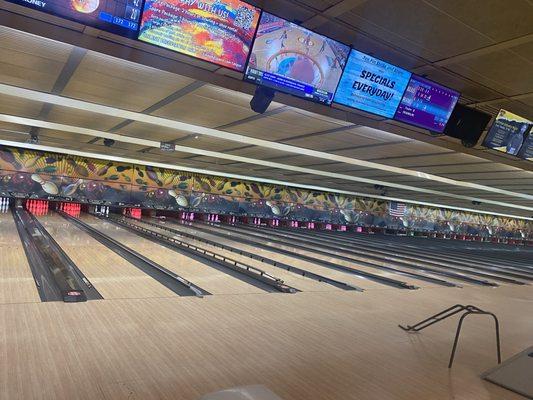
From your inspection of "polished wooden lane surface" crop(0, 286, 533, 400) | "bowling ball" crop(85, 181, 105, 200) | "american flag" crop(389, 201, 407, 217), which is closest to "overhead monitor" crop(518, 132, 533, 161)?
"polished wooden lane surface" crop(0, 286, 533, 400)

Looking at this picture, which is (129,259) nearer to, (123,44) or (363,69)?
(123,44)

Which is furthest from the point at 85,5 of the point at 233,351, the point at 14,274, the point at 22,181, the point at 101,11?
the point at 22,181

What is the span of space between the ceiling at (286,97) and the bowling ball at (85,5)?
442 mm

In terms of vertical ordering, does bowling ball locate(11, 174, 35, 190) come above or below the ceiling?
below

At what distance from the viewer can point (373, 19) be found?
301 centimetres

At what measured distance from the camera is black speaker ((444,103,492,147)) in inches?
181

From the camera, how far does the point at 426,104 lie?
13.8 ft

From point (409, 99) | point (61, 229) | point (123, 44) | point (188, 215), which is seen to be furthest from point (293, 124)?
point (188, 215)

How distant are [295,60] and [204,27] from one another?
79 centimetres

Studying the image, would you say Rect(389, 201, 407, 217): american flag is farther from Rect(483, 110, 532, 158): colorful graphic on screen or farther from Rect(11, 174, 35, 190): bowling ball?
Rect(483, 110, 532, 158): colorful graphic on screen

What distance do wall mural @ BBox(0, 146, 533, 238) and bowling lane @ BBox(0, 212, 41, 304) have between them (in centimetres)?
628

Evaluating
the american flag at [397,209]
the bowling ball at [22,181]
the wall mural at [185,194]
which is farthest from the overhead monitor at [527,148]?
the american flag at [397,209]

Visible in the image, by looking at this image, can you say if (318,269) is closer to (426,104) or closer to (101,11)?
(426,104)

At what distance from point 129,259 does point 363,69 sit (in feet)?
16.7
